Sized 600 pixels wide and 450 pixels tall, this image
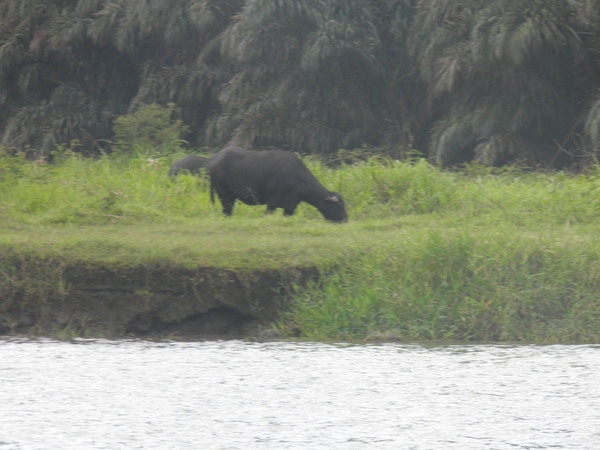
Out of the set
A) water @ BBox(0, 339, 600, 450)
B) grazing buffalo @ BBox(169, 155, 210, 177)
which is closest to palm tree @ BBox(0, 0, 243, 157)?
grazing buffalo @ BBox(169, 155, 210, 177)

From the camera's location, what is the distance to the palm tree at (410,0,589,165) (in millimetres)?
11914

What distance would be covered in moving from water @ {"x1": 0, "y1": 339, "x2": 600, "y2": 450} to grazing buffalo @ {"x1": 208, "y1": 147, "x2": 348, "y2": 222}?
2.99m

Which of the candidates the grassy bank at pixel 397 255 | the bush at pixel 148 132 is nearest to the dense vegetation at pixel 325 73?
the bush at pixel 148 132

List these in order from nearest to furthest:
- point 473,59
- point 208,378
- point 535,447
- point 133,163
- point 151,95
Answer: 1. point 535,447
2. point 208,378
3. point 133,163
4. point 473,59
5. point 151,95

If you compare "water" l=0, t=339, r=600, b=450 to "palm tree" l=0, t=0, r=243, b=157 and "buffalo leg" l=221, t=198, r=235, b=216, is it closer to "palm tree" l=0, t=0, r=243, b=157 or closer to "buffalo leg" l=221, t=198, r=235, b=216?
"buffalo leg" l=221, t=198, r=235, b=216

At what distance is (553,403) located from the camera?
14.1 ft

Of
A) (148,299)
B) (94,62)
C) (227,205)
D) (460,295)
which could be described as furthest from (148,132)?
(460,295)

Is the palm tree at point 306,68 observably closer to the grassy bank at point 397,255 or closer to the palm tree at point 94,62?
the palm tree at point 94,62

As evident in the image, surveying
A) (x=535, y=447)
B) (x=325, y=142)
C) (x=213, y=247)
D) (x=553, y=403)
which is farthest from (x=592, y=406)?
(x=325, y=142)

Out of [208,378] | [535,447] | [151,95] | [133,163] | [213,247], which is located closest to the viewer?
[535,447]

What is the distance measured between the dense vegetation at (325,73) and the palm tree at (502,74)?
0.07 feet

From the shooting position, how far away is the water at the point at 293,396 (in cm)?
380

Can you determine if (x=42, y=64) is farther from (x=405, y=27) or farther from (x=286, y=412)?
(x=286, y=412)

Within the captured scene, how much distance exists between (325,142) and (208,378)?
921 centimetres
